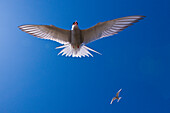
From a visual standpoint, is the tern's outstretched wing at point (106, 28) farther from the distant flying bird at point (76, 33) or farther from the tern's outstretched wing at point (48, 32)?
the tern's outstretched wing at point (48, 32)

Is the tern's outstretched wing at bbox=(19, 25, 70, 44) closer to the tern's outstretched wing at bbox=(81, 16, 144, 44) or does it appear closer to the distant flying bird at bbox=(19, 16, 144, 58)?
the distant flying bird at bbox=(19, 16, 144, 58)

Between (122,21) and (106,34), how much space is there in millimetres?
412

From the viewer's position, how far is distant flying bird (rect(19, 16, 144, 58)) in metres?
3.46

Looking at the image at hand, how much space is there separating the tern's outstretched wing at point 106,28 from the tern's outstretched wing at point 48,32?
40cm

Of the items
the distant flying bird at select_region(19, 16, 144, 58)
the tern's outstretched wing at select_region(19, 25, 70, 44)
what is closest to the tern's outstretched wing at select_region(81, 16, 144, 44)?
the distant flying bird at select_region(19, 16, 144, 58)

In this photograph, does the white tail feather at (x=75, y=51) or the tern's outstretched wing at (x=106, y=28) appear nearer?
the tern's outstretched wing at (x=106, y=28)

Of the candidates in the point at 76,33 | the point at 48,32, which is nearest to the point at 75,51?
the point at 76,33

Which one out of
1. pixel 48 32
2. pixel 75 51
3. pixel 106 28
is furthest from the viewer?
pixel 75 51

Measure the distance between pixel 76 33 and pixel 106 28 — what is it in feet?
2.02

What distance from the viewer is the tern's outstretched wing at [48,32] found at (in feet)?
11.6

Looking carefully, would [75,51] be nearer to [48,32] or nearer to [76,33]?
[76,33]

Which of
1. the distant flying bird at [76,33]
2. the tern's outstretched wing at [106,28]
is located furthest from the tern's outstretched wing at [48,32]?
the tern's outstretched wing at [106,28]

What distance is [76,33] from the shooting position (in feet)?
12.2

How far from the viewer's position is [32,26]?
3.53 m
